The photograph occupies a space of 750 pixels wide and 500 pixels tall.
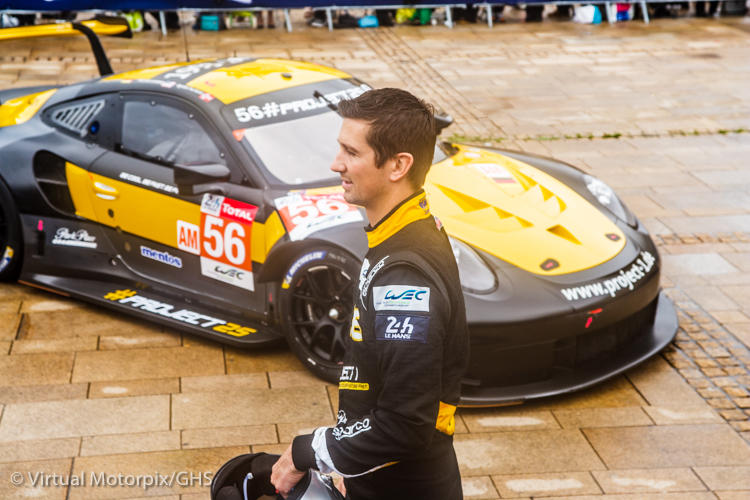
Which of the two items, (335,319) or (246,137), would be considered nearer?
(335,319)

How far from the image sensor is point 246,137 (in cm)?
449

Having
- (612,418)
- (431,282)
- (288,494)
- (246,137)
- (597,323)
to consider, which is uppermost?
(431,282)

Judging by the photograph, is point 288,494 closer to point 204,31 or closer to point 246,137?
point 246,137

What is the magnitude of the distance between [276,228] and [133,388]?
1.10 meters

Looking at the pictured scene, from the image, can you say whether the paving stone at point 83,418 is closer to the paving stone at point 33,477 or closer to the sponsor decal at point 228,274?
the paving stone at point 33,477

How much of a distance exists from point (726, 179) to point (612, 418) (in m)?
4.27

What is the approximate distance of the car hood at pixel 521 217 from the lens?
13.5 feet

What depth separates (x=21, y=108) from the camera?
5.50 meters

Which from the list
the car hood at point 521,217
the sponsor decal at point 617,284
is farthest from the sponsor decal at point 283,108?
the sponsor decal at point 617,284

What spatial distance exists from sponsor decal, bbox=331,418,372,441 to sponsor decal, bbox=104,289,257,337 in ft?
8.59

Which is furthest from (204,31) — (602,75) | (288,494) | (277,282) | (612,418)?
(288,494)

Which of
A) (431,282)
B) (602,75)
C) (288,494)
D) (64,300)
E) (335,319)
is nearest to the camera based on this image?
(431,282)

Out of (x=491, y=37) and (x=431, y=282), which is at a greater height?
(x=431, y=282)

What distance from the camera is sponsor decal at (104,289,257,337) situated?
14.6 ft
